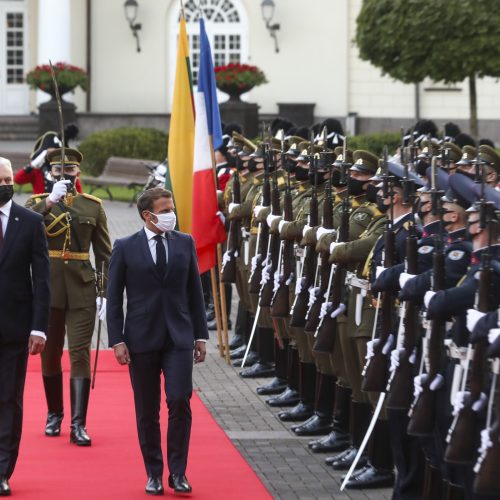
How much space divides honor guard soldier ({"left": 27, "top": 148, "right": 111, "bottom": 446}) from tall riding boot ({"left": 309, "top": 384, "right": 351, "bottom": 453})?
139cm

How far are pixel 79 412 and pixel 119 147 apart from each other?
22.2m

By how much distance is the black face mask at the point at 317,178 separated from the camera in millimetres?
10820

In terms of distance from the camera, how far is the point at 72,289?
405 inches

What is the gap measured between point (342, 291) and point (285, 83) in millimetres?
30325

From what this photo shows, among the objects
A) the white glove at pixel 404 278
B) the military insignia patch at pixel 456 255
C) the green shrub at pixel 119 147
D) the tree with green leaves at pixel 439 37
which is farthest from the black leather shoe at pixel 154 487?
the green shrub at pixel 119 147

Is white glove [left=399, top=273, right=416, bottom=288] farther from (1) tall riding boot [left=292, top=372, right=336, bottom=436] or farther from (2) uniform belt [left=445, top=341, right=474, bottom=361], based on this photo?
(1) tall riding boot [left=292, top=372, right=336, bottom=436]

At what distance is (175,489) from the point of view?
8789mm

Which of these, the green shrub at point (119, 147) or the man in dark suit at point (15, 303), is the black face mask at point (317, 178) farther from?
the green shrub at point (119, 147)

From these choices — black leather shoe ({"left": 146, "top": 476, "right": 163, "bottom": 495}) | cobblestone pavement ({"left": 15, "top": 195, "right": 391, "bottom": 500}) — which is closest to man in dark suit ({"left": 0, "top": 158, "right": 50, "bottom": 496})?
black leather shoe ({"left": 146, "top": 476, "right": 163, "bottom": 495})

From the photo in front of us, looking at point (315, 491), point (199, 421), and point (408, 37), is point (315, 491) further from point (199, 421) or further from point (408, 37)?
point (408, 37)

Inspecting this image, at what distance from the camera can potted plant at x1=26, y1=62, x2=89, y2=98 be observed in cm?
3394

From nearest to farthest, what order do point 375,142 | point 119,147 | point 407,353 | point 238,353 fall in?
1. point 407,353
2. point 238,353
3. point 375,142
4. point 119,147

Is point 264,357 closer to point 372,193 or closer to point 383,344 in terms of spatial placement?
point 372,193

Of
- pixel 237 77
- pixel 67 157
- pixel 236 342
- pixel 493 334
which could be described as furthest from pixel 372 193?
pixel 237 77
